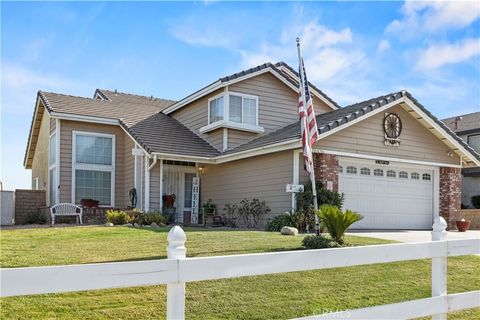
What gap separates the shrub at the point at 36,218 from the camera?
62.5 ft

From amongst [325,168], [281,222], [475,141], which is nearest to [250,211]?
[281,222]

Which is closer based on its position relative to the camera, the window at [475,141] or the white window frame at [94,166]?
the white window frame at [94,166]

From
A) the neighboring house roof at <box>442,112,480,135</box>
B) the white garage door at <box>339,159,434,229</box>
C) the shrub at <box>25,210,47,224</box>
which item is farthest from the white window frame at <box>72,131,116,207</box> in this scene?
the neighboring house roof at <box>442,112,480,135</box>

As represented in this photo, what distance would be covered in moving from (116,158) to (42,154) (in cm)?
510

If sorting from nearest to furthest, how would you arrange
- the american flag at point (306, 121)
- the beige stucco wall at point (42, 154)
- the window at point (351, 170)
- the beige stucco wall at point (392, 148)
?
the american flag at point (306, 121)
the beige stucco wall at point (392, 148)
the window at point (351, 170)
the beige stucco wall at point (42, 154)

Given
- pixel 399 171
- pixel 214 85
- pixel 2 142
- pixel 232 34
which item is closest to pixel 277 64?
pixel 214 85

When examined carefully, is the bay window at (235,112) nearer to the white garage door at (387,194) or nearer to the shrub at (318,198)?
the white garage door at (387,194)

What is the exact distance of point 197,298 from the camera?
5629mm

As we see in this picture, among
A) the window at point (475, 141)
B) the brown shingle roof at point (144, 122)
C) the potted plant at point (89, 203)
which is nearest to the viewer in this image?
the brown shingle roof at point (144, 122)

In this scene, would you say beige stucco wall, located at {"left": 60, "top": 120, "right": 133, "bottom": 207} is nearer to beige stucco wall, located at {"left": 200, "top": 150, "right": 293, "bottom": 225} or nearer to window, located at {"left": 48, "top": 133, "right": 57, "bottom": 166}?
window, located at {"left": 48, "top": 133, "right": 57, "bottom": 166}

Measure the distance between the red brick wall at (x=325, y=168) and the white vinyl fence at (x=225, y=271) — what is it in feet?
31.4

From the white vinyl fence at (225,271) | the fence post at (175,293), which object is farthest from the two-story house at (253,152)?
the fence post at (175,293)

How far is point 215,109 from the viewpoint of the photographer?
18547 mm

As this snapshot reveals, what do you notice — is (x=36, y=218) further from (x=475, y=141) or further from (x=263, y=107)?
(x=475, y=141)
